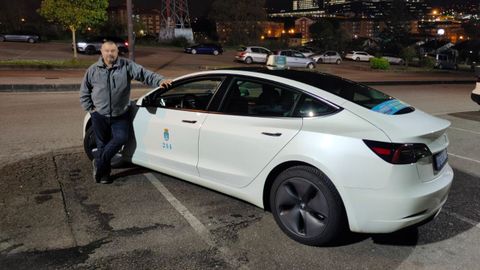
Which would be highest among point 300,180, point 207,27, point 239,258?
point 207,27

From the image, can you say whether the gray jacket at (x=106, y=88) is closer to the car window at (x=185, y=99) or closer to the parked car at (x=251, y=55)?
the car window at (x=185, y=99)

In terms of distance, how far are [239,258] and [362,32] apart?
188062 mm

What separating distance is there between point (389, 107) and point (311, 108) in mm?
737

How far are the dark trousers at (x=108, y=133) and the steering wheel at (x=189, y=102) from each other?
67cm

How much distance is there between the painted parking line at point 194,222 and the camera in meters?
3.41

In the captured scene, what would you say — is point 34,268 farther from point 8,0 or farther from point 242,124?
point 8,0

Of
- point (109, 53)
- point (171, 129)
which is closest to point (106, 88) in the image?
point (109, 53)

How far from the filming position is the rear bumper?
3.23 metres

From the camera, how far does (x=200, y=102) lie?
4559 millimetres

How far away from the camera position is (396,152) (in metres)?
3.22

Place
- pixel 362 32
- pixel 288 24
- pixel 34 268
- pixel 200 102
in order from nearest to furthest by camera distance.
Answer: pixel 34 268 → pixel 200 102 → pixel 288 24 → pixel 362 32

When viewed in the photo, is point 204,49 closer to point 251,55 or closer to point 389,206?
point 251,55

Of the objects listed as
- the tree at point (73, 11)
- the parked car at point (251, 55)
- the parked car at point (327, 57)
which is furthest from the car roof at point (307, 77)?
the parked car at point (327, 57)

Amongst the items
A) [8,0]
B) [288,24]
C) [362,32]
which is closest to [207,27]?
[8,0]
